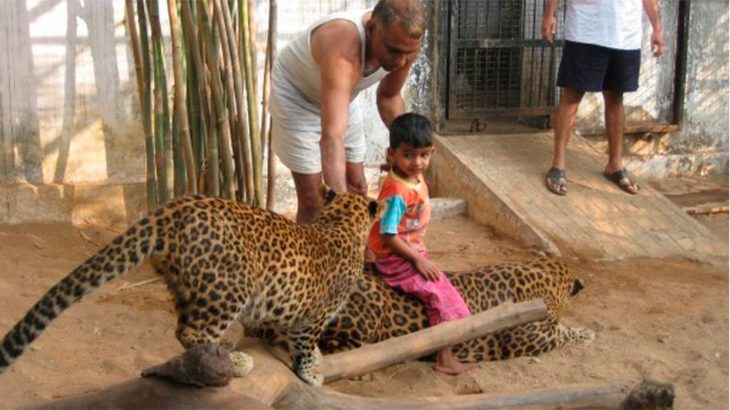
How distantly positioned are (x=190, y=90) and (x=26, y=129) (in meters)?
1.74

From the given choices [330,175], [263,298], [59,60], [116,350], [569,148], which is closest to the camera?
[263,298]

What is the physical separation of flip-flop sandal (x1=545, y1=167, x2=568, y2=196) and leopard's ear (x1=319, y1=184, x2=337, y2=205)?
3.45 m

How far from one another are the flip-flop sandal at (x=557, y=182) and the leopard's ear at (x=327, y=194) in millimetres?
3449

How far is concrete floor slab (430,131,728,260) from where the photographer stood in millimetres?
6965

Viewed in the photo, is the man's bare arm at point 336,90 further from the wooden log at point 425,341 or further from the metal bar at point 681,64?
the metal bar at point 681,64

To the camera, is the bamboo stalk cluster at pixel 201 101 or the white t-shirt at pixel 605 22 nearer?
the bamboo stalk cluster at pixel 201 101

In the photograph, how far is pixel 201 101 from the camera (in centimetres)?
574

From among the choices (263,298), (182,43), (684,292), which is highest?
(182,43)

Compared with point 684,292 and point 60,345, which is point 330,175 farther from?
point 684,292

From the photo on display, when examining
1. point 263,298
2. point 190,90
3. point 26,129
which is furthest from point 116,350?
point 26,129

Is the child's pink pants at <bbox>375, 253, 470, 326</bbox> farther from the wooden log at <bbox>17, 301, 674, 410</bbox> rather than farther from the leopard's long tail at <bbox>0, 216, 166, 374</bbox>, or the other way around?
the leopard's long tail at <bbox>0, 216, 166, 374</bbox>

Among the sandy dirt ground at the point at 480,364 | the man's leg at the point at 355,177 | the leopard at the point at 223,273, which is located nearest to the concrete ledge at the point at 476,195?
the sandy dirt ground at the point at 480,364

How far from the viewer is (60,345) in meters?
4.69

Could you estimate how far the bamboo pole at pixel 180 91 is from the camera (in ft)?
18.5
